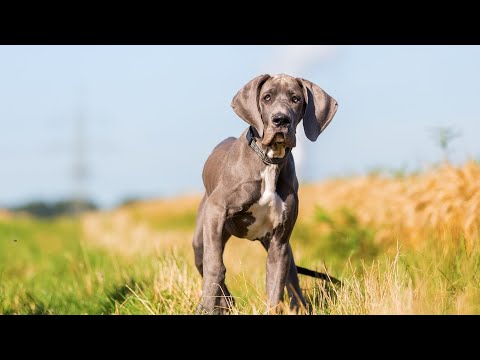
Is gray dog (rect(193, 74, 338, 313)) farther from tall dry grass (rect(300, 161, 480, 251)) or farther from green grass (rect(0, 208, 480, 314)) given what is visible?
tall dry grass (rect(300, 161, 480, 251))

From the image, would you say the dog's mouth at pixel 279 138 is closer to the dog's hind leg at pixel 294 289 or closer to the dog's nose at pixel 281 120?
the dog's nose at pixel 281 120

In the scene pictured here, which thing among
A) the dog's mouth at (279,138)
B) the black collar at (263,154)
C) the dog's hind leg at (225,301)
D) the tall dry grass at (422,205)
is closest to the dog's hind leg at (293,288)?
the dog's hind leg at (225,301)

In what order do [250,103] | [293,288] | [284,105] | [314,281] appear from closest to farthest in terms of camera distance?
[284,105]
[250,103]
[293,288]
[314,281]

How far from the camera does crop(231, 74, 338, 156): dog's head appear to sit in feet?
16.5

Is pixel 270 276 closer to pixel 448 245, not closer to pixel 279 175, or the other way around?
pixel 279 175

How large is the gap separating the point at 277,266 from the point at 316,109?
4.17ft

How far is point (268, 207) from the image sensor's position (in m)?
5.37

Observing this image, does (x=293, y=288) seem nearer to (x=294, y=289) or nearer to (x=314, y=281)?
(x=294, y=289)

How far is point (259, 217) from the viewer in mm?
5434

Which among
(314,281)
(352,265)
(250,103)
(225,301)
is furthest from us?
(352,265)

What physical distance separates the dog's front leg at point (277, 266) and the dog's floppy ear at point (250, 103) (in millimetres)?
958

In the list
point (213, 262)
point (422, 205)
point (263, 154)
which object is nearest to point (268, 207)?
point (263, 154)

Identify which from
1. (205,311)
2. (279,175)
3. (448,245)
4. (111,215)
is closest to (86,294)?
(205,311)

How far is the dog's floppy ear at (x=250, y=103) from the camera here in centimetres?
514
